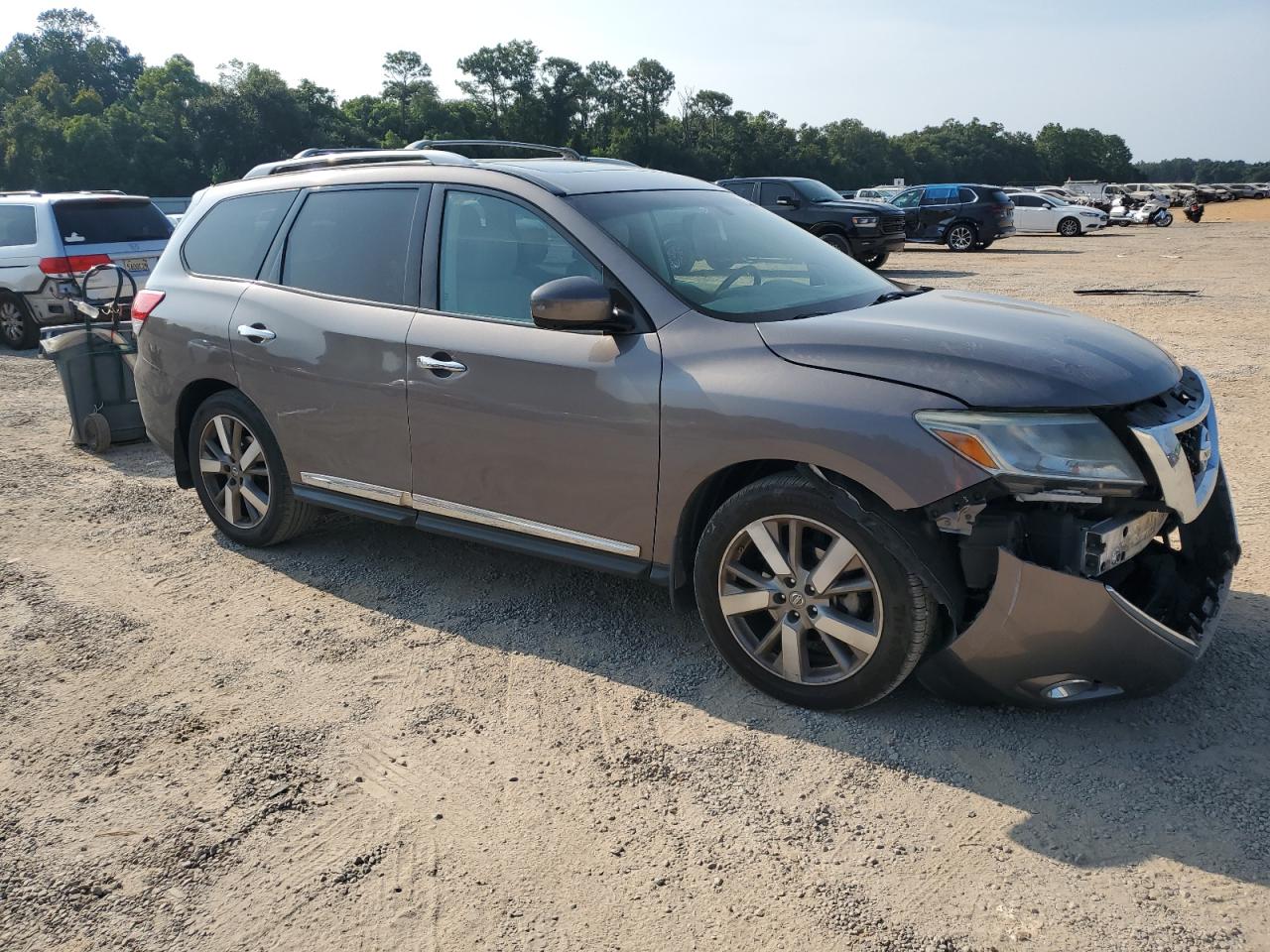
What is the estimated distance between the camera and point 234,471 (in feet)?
17.3

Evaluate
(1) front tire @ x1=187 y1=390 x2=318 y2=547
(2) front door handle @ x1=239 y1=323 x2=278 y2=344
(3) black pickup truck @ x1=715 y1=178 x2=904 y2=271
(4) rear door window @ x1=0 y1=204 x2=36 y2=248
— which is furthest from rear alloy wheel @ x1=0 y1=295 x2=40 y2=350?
(3) black pickup truck @ x1=715 y1=178 x2=904 y2=271

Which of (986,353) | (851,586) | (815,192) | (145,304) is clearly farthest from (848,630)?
(815,192)

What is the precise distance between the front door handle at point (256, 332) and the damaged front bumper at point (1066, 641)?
10.6 feet

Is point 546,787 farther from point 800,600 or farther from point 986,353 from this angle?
point 986,353

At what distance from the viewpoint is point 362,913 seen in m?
2.64

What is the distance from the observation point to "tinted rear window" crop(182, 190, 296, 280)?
506 centimetres

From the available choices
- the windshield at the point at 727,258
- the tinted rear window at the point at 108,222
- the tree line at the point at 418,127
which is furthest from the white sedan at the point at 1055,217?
the tree line at the point at 418,127

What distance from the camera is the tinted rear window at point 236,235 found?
5062mm

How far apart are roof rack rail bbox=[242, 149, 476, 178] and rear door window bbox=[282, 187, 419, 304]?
0.21 meters

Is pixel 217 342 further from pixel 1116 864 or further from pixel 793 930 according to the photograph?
pixel 1116 864

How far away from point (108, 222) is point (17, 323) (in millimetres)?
1917

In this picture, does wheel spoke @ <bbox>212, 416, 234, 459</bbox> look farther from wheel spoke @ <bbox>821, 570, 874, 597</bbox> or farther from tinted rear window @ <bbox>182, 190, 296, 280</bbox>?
wheel spoke @ <bbox>821, 570, 874, 597</bbox>

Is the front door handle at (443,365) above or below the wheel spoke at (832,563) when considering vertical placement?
above

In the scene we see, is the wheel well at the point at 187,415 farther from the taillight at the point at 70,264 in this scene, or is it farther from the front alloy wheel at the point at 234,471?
the taillight at the point at 70,264
